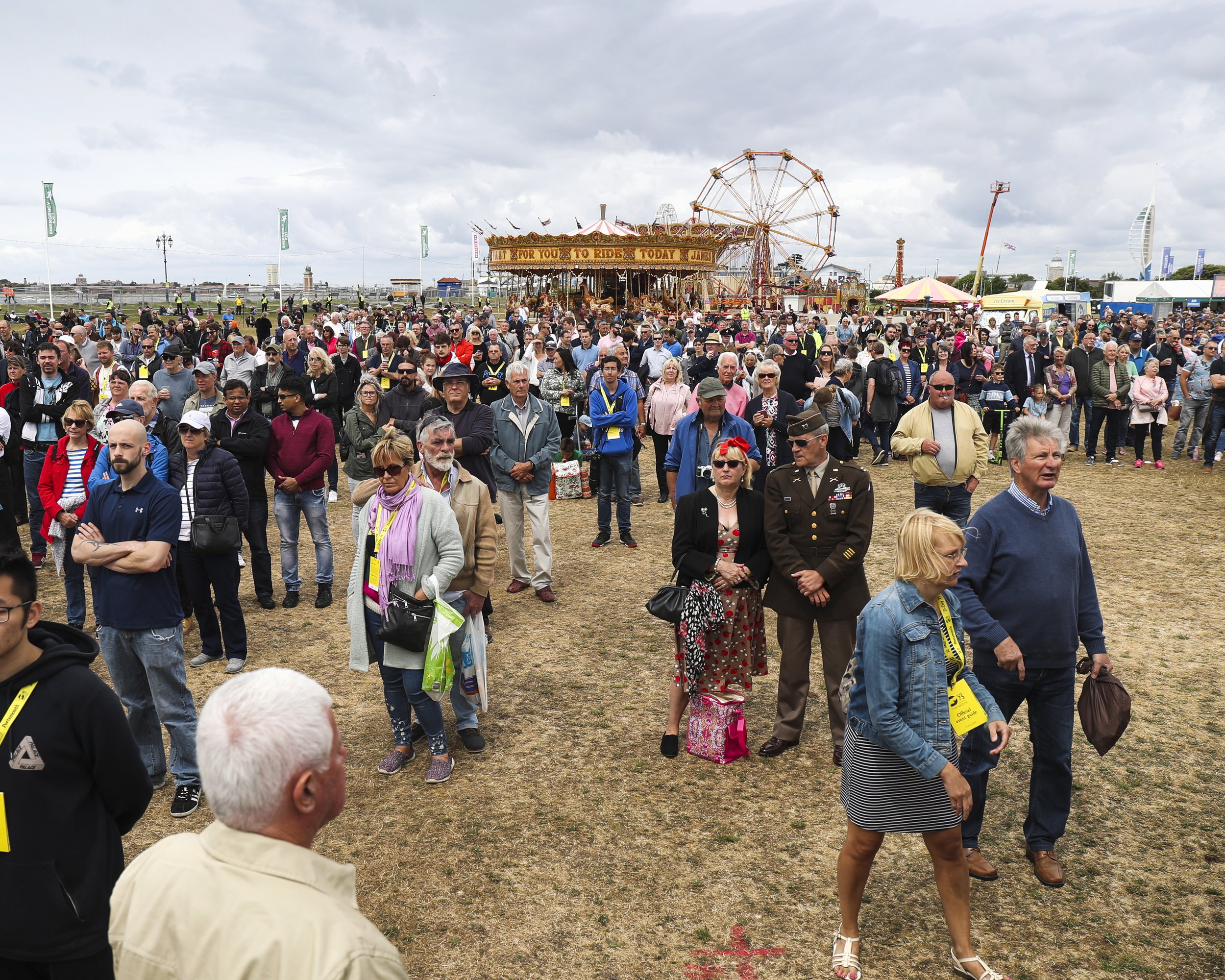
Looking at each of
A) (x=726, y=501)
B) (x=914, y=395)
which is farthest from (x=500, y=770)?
(x=914, y=395)

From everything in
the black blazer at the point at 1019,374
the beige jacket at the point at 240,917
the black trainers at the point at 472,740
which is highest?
the black blazer at the point at 1019,374

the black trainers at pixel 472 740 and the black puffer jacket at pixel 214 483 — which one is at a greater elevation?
the black puffer jacket at pixel 214 483

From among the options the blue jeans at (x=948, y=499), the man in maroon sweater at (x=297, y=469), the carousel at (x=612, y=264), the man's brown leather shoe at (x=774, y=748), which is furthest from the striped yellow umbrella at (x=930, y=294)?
the man's brown leather shoe at (x=774, y=748)

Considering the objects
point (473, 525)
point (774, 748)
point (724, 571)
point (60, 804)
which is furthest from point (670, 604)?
point (60, 804)

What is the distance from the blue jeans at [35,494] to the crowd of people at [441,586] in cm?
4

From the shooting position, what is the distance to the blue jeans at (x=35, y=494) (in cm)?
795

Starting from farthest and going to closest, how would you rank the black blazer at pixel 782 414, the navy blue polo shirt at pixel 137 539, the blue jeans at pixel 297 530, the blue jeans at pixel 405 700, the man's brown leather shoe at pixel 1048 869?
the black blazer at pixel 782 414, the blue jeans at pixel 297 530, the blue jeans at pixel 405 700, the navy blue polo shirt at pixel 137 539, the man's brown leather shoe at pixel 1048 869

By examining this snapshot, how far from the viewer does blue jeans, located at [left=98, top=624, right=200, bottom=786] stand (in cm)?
394

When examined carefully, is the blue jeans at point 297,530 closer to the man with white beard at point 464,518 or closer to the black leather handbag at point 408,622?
the man with white beard at point 464,518

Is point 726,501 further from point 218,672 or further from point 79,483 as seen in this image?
point 79,483

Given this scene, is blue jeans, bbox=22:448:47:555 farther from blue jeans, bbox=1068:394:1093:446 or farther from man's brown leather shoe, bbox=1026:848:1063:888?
blue jeans, bbox=1068:394:1093:446

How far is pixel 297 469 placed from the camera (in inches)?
263

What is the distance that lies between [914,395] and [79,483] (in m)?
10.8

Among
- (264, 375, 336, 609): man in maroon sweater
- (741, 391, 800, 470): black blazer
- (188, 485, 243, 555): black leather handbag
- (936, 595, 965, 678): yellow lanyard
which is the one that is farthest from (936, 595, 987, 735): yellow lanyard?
(264, 375, 336, 609): man in maroon sweater
